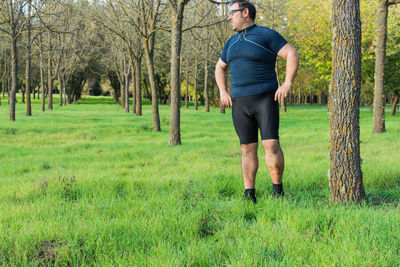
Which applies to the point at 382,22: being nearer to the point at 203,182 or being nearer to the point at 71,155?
the point at 203,182

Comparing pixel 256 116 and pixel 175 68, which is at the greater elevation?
pixel 175 68

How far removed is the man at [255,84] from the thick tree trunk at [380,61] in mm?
9934

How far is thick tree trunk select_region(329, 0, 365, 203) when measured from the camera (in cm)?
358

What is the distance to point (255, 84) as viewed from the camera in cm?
379

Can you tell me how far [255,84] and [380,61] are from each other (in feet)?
33.5

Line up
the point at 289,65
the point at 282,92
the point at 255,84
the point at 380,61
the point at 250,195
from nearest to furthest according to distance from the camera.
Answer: the point at 282,92, the point at 289,65, the point at 255,84, the point at 250,195, the point at 380,61

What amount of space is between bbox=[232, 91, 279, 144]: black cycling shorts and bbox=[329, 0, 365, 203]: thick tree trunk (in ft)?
2.22

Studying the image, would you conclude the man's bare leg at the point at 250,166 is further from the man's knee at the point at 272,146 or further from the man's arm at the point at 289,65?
the man's arm at the point at 289,65

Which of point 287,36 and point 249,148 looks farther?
point 287,36

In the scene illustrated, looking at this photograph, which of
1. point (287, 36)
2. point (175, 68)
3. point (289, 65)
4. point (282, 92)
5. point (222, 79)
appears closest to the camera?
point (282, 92)

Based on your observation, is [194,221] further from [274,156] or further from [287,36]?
[287,36]

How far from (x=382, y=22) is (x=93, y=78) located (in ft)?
151

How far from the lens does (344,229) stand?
2.84 metres

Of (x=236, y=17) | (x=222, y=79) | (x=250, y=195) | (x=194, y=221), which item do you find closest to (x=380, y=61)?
(x=222, y=79)
